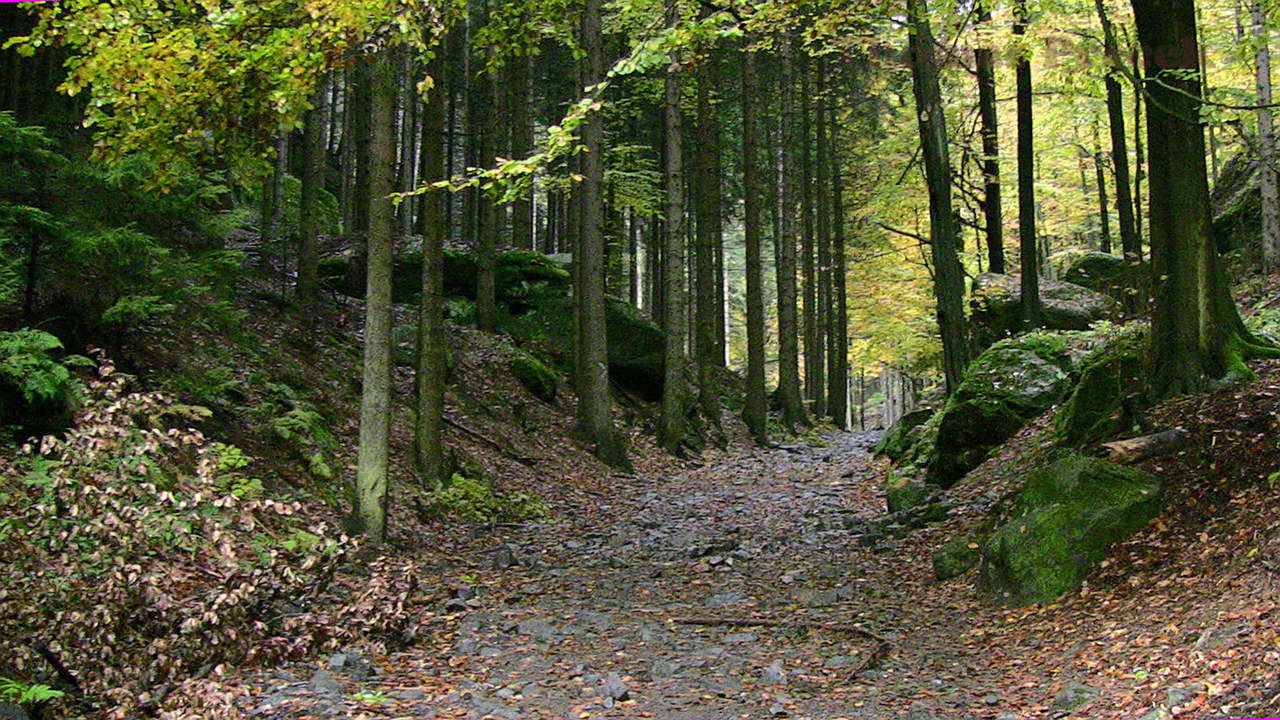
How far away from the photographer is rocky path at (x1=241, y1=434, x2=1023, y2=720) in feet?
17.8

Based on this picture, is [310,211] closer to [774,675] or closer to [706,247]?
[706,247]

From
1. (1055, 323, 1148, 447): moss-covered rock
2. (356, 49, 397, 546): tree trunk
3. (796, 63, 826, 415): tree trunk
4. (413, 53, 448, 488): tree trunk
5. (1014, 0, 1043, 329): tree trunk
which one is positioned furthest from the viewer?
(796, 63, 826, 415): tree trunk

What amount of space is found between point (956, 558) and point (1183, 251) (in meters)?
3.62

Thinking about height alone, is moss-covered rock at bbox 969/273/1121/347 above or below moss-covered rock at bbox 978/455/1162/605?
above

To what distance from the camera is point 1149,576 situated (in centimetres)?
636

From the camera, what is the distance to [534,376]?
56.9 feet

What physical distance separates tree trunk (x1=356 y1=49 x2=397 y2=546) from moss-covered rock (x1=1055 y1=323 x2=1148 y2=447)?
279 inches

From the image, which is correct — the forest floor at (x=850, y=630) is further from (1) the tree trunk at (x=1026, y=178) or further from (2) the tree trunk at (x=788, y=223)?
(2) the tree trunk at (x=788, y=223)

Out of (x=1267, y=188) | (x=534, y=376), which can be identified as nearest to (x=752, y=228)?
(x=534, y=376)

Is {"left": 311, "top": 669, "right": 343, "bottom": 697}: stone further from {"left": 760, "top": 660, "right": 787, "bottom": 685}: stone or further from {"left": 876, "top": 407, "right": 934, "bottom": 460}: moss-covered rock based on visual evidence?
{"left": 876, "top": 407, "right": 934, "bottom": 460}: moss-covered rock

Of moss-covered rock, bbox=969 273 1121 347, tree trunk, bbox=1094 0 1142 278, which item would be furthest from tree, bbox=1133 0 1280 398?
moss-covered rock, bbox=969 273 1121 347

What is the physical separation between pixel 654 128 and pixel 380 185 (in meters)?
20.5

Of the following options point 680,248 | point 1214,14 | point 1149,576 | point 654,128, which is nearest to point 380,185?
point 1149,576

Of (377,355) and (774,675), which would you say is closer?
(774,675)
